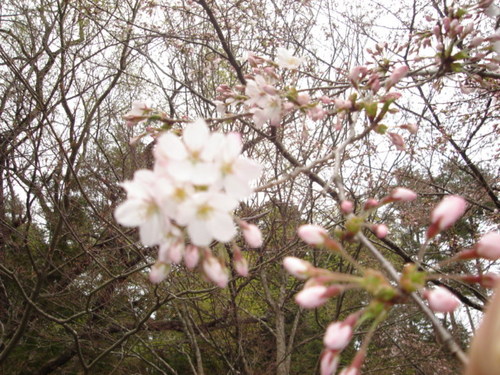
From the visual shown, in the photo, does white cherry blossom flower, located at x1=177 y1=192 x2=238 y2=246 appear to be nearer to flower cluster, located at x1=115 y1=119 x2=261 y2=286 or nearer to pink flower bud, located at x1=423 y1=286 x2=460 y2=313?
flower cluster, located at x1=115 y1=119 x2=261 y2=286

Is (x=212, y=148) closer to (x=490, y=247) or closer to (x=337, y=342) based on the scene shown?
(x=337, y=342)

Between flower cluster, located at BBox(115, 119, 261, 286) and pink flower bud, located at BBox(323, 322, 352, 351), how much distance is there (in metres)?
0.28

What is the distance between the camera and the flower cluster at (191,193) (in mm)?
841

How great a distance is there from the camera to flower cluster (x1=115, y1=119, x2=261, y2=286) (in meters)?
0.84

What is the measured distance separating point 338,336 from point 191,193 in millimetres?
431

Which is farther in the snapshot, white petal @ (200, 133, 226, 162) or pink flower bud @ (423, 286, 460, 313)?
white petal @ (200, 133, 226, 162)

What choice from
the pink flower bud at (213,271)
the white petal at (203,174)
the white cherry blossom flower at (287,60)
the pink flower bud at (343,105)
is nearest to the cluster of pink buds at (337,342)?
the pink flower bud at (213,271)

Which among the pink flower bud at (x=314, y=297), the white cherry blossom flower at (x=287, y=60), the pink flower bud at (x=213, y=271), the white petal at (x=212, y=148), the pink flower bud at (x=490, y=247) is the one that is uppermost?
the white cherry blossom flower at (x=287, y=60)

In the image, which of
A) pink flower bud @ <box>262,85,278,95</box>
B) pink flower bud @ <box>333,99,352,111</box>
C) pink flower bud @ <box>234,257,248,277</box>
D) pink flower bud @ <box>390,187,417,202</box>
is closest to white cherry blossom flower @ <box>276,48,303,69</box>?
pink flower bud @ <box>262,85,278,95</box>

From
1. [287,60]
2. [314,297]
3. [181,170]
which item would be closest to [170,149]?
[181,170]

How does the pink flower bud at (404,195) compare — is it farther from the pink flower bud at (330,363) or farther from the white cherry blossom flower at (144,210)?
the white cherry blossom flower at (144,210)

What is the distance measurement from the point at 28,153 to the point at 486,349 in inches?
251

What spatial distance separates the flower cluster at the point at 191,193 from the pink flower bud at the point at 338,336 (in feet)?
0.93

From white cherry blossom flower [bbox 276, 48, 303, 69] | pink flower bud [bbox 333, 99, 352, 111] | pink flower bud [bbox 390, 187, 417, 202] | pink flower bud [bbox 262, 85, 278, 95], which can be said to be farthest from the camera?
white cherry blossom flower [bbox 276, 48, 303, 69]
